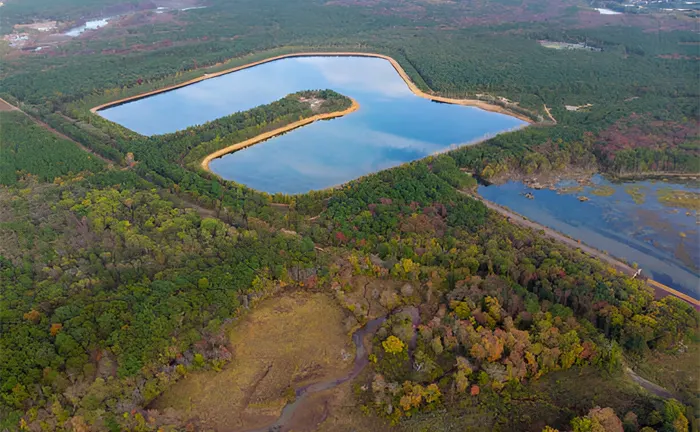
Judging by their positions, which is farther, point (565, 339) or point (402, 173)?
point (402, 173)

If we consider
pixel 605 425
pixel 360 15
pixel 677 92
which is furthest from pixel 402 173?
pixel 360 15

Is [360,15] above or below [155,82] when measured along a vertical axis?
above

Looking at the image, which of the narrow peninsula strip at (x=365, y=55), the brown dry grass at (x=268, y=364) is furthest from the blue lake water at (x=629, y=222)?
the brown dry grass at (x=268, y=364)

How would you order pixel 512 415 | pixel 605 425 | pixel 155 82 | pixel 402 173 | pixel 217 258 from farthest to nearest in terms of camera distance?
pixel 155 82 → pixel 402 173 → pixel 217 258 → pixel 512 415 → pixel 605 425

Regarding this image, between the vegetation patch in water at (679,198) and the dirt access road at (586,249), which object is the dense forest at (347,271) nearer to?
the dirt access road at (586,249)

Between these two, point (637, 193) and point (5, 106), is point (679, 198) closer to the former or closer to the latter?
point (637, 193)

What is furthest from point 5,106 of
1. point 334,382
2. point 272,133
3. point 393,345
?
point 393,345

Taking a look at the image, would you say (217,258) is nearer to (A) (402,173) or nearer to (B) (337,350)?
(B) (337,350)
